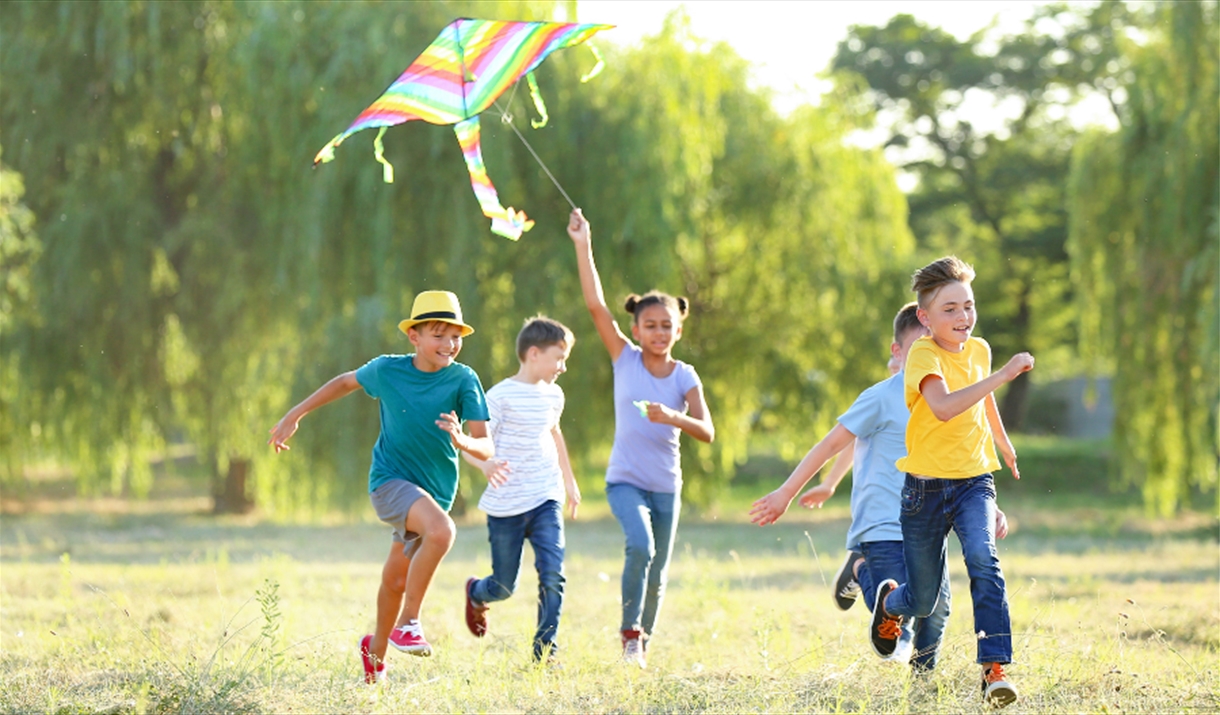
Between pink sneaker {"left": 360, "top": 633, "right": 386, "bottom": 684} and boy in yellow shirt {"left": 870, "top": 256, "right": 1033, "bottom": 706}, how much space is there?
196cm

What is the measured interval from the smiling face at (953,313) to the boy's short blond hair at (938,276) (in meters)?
0.03

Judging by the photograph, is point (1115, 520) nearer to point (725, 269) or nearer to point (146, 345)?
point (725, 269)

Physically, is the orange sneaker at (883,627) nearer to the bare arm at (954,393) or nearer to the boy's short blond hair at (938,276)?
the bare arm at (954,393)

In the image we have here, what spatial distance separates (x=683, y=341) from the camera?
17375mm

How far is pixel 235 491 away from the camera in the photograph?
18.0 metres

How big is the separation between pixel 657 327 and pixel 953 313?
5.60ft

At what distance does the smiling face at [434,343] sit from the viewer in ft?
17.1

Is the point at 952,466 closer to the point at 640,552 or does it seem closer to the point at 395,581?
the point at 640,552

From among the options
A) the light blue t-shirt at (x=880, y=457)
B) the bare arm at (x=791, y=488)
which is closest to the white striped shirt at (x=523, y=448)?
the bare arm at (x=791, y=488)

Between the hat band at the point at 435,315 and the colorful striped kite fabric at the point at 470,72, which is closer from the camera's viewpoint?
the hat band at the point at 435,315

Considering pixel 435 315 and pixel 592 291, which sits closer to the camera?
pixel 435 315

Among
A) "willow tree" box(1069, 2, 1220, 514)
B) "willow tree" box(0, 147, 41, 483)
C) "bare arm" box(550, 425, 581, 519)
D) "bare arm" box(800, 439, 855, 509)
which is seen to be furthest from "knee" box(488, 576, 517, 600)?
"willow tree" box(0, 147, 41, 483)

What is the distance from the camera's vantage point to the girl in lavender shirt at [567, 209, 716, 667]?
19.5ft

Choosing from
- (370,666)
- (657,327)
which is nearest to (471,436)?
(370,666)
